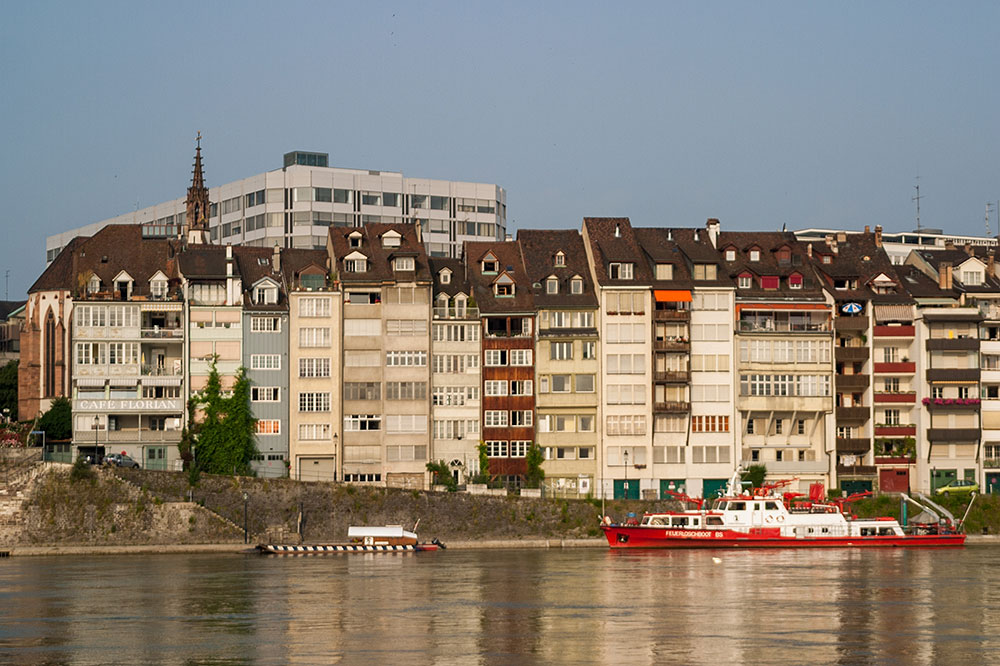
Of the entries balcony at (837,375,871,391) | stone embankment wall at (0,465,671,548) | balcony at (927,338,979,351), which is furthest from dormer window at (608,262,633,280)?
balcony at (927,338,979,351)

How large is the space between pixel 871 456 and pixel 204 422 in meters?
57.2

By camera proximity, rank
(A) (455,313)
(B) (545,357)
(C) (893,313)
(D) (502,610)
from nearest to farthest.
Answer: (D) (502,610), (B) (545,357), (A) (455,313), (C) (893,313)

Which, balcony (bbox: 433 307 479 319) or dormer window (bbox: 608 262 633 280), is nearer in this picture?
balcony (bbox: 433 307 479 319)

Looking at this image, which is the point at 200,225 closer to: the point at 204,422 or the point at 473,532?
the point at 204,422

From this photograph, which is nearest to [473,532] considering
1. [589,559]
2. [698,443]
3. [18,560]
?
[589,559]

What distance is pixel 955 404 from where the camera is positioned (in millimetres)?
145875

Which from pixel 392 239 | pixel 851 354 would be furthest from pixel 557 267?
pixel 851 354

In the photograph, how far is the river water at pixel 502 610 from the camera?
68.9 meters

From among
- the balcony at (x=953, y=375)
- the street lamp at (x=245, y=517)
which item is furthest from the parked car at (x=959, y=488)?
the street lamp at (x=245, y=517)

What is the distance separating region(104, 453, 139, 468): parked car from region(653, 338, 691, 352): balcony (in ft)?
145

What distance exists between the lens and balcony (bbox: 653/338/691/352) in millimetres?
141875

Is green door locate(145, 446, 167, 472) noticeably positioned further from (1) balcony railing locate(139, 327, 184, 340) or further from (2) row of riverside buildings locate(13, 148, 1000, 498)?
(1) balcony railing locate(139, 327, 184, 340)

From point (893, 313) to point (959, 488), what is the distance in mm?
16130

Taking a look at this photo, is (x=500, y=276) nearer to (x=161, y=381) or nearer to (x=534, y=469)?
(x=534, y=469)
